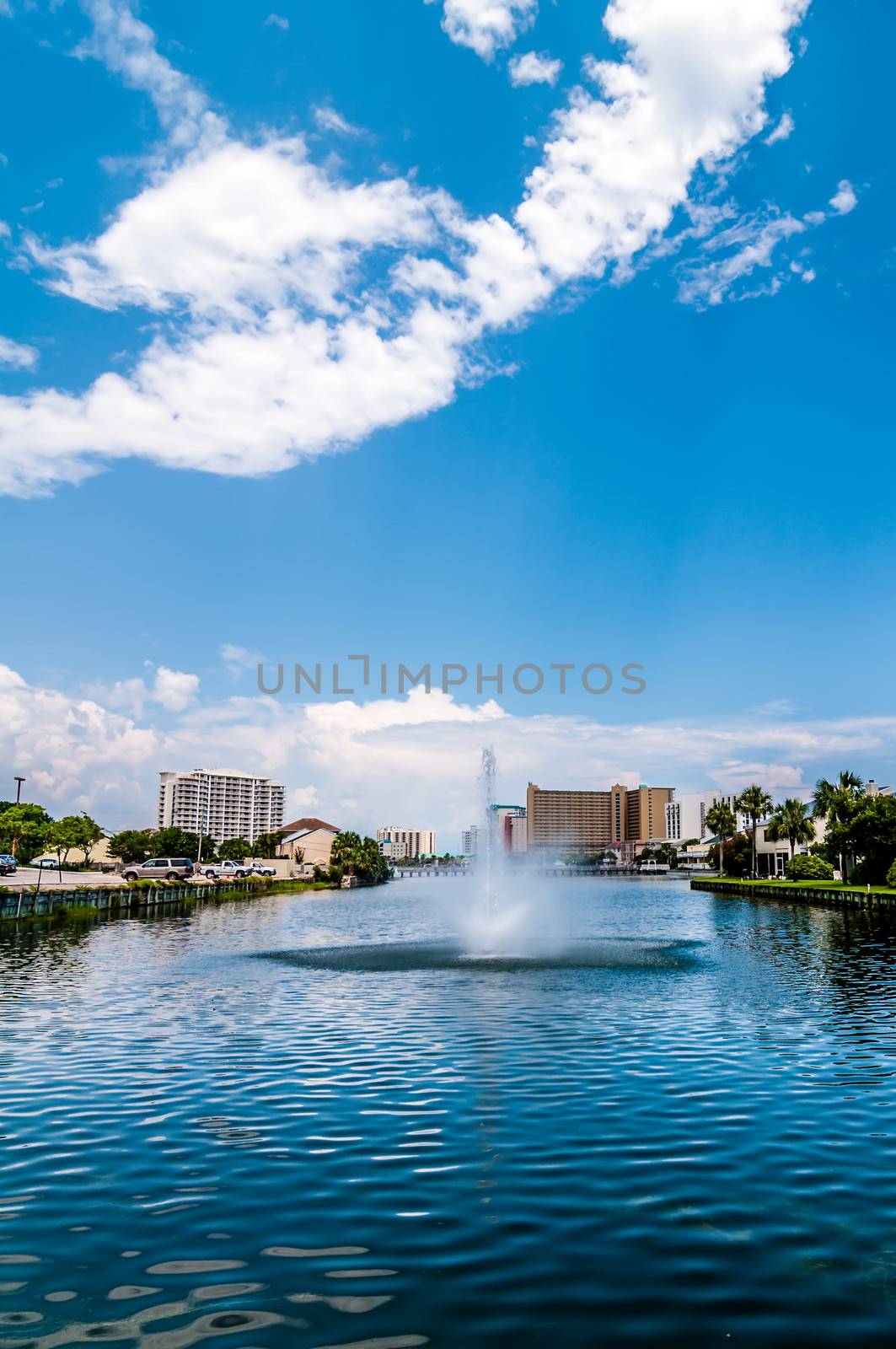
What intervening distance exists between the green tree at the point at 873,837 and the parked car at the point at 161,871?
260 feet

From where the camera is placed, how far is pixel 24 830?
131 m

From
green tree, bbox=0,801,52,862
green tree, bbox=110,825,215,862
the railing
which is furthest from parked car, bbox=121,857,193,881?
Answer: green tree, bbox=110,825,215,862

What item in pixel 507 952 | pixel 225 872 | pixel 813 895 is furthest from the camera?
pixel 225 872

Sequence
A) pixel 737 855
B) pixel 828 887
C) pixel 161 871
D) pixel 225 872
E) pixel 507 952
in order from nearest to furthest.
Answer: pixel 507 952, pixel 828 887, pixel 161 871, pixel 225 872, pixel 737 855

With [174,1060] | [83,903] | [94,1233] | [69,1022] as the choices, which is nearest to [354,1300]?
[94,1233]

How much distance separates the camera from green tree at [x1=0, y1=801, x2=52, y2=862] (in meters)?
131

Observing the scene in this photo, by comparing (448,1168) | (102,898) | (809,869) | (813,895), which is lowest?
(813,895)

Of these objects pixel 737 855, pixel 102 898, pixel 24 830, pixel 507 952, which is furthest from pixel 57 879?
pixel 737 855

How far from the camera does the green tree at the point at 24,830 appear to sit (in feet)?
431

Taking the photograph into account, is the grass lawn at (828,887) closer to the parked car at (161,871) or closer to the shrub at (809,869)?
the shrub at (809,869)

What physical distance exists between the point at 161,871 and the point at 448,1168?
11266 cm

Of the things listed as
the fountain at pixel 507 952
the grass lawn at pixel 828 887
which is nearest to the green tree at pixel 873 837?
the grass lawn at pixel 828 887

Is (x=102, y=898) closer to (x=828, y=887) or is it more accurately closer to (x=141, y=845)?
(x=828, y=887)

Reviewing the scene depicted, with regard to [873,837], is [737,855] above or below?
below
